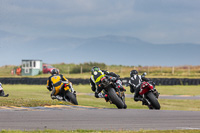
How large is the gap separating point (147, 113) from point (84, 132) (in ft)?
15.5

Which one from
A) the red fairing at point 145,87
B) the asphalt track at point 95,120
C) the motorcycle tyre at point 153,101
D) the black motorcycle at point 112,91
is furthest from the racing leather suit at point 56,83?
the motorcycle tyre at point 153,101

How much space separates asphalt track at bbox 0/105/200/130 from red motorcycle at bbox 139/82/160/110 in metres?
1.61

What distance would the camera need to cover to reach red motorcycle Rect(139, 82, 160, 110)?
1523 cm

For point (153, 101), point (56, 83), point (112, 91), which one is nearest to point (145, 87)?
point (153, 101)

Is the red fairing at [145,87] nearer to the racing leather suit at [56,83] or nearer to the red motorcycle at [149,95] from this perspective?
the red motorcycle at [149,95]

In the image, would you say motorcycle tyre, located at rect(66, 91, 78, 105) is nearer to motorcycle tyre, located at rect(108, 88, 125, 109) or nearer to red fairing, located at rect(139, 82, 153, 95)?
motorcycle tyre, located at rect(108, 88, 125, 109)

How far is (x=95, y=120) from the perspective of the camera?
11.2 m

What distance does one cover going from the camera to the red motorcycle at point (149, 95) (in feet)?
50.0

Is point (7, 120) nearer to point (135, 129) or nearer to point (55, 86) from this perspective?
point (135, 129)

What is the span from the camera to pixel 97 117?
11906 millimetres

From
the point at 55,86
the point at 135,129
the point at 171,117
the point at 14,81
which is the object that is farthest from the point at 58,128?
the point at 14,81

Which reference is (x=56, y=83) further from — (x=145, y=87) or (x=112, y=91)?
(x=145, y=87)

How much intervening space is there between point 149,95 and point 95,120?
15.3 feet

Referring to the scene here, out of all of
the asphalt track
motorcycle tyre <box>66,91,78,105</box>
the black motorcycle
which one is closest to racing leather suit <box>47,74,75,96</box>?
motorcycle tyre <box>66,91,78,105</box>
